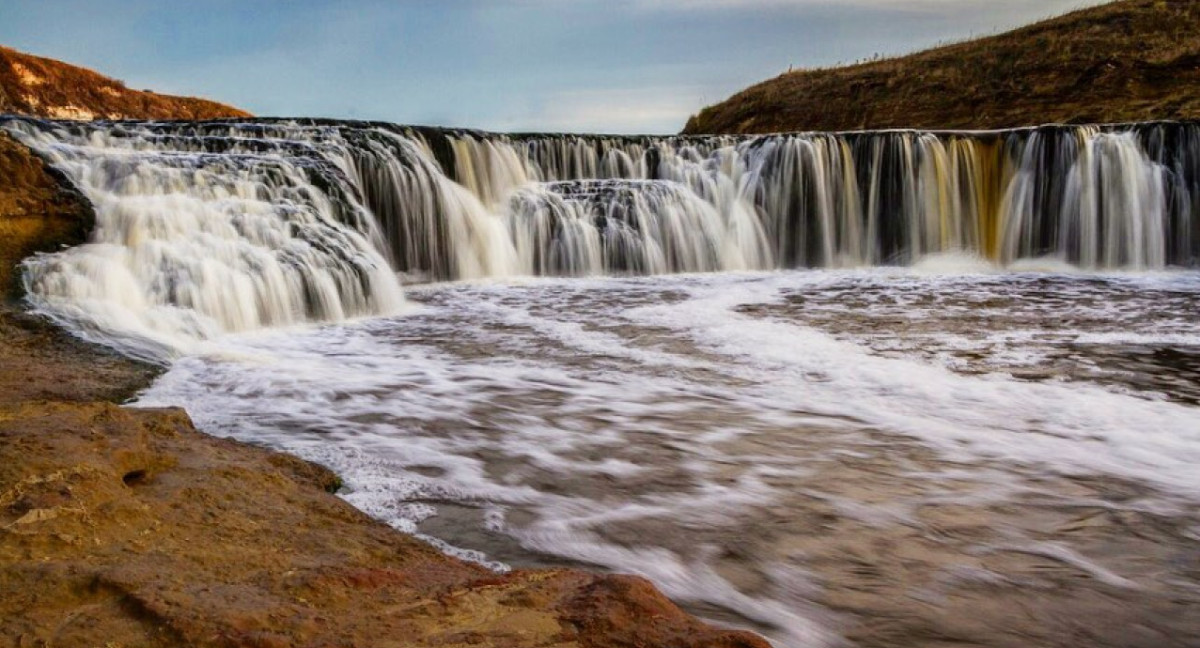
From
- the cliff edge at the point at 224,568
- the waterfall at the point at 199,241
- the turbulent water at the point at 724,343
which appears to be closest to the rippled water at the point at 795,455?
the turbulent water at the point at 724,343

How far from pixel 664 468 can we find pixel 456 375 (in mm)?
2289

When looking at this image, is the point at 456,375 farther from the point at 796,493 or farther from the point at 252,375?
the point at 796,493

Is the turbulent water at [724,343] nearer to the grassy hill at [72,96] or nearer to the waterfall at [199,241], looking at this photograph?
the waterfall at [199,241]

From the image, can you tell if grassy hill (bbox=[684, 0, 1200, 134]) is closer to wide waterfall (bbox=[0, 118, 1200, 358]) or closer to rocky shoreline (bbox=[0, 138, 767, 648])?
wide waterfall (bbox=[0, 118, 1200, 358])

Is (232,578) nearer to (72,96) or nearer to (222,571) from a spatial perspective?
(222,571)

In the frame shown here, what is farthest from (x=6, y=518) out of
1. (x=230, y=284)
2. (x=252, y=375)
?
(x=230, y=284)

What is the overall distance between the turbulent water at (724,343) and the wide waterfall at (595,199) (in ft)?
0.16

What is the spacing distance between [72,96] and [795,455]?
35623mm

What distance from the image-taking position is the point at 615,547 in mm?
2834

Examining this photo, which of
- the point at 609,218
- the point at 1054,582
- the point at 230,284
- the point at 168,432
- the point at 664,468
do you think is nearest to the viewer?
the point at 1054,582

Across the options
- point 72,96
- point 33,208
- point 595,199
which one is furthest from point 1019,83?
point 72,96

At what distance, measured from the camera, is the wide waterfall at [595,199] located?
8.90 m

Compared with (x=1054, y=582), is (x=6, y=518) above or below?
above

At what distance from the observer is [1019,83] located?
86.0 feet
